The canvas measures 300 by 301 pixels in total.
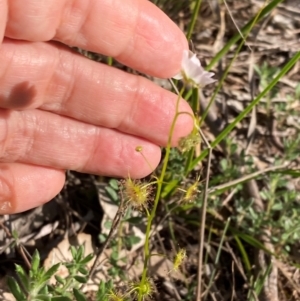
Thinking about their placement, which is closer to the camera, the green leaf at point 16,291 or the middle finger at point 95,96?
the green leaf at point 16,291

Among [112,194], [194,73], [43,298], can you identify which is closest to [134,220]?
[112,194]

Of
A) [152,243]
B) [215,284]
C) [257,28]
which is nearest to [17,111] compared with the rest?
[152,243]

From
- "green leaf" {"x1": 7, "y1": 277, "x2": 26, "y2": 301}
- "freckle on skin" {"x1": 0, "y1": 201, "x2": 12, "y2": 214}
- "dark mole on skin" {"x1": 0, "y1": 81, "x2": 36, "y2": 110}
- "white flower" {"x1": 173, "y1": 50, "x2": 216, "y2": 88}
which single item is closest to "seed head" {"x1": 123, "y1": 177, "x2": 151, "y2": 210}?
"white flower" {"x1": 173, "y1": 50, "x2": 216, "y2": 88}

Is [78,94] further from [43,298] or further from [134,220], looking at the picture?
[43,298]

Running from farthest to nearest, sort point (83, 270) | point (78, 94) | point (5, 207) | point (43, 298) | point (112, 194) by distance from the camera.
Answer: point (112, 194)
point (5, 207)
point (78, 94)
point (83, 270)
point (43, 298)

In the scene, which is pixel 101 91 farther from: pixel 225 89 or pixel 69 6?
pixel 225 89

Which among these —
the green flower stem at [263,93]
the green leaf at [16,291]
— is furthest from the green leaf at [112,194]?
the green leaf at [16,291]

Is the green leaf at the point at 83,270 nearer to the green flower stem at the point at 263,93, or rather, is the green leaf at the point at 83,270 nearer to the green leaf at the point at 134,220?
the green leaf at the point at 134,220
